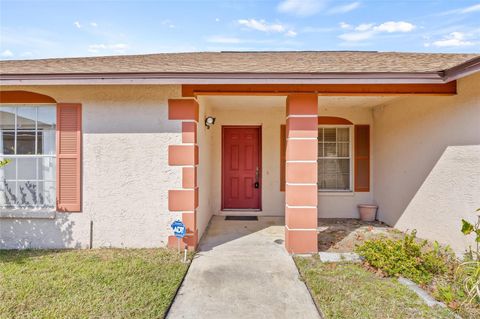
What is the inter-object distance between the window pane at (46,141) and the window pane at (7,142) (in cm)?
48

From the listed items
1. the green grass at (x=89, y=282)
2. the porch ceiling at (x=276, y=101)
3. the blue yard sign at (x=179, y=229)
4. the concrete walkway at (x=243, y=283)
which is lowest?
the concrete walkway at (x=243, y=283)

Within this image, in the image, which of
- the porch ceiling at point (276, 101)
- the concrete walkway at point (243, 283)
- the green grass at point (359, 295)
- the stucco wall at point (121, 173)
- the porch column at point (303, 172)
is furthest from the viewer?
the porch ceiling at point (276, 101)

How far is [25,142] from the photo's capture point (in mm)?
4570

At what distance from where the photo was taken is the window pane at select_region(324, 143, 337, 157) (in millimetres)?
6941

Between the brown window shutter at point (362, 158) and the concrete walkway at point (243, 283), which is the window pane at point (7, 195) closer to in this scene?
the concrete walkway at point (243, 283)

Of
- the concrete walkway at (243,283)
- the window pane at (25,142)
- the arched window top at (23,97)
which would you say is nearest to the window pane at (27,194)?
the window pane at (25,142)

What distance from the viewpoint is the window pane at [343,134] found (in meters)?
6.93

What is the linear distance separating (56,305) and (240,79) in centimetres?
368

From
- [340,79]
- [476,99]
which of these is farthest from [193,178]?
[476,99]

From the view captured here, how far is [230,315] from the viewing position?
2.65 m

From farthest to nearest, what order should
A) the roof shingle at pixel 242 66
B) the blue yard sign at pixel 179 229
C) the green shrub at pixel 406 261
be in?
the roof shingle at pixel 242 66 → the blue yard sign at pixel 179 229 → the green shrub at pixel 406 261

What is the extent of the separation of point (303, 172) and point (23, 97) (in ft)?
16.6

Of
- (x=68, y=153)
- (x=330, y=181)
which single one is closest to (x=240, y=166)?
(x=330, y=181)

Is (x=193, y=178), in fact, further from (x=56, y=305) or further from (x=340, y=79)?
(x=340, y=79)
